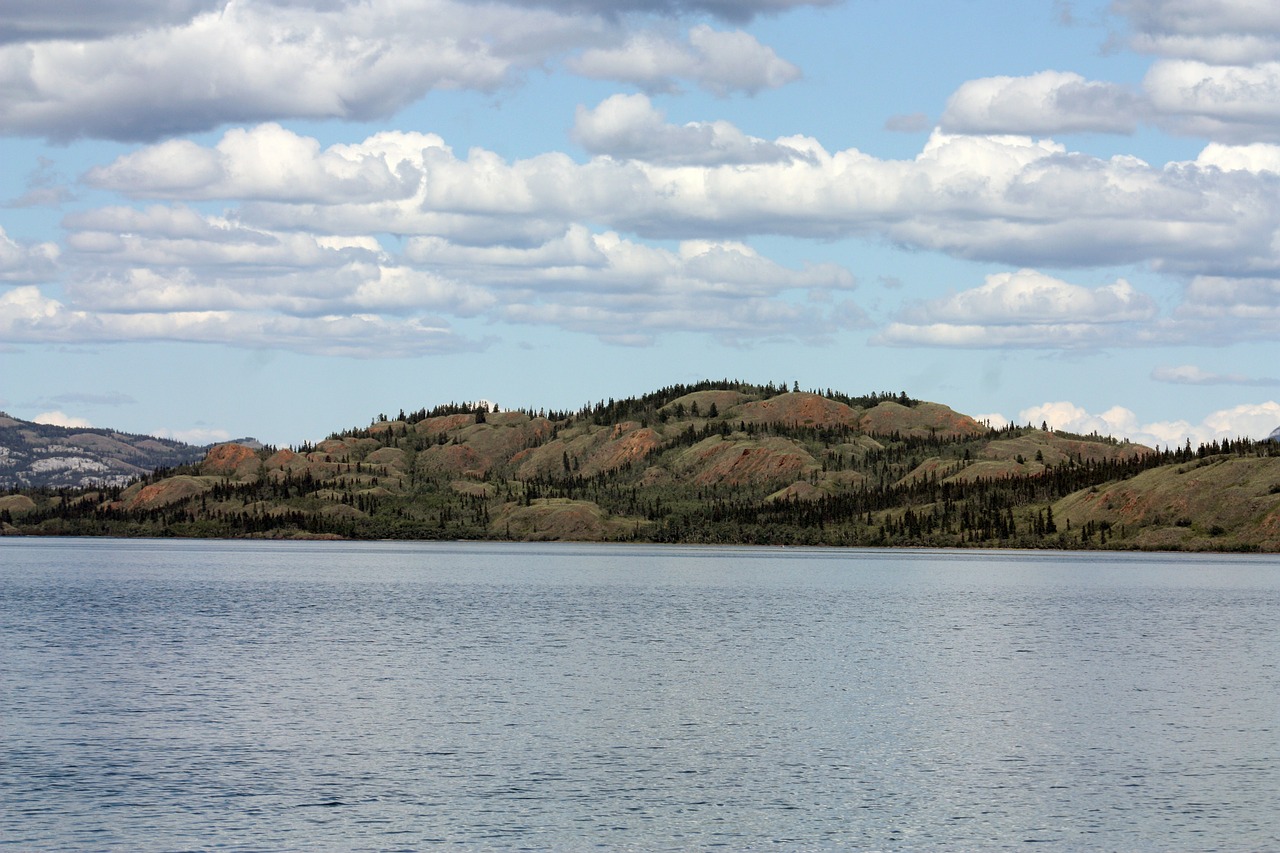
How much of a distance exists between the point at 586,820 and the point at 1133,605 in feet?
480

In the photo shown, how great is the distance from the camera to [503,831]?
174 ft

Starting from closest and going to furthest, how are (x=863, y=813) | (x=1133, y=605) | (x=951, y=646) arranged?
(x=863, y=813) → (x=951, y=646) → (x=1133, y=605)

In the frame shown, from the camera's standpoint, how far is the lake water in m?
54.0

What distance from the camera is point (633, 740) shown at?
72688 mm

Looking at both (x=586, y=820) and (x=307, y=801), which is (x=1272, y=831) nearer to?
(x=586, y=820)

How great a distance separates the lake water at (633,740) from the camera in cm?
5397

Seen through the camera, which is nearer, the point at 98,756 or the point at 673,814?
the point at 673,814


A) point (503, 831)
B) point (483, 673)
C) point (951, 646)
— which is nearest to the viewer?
point (503, 831)

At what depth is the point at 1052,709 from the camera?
84562mm

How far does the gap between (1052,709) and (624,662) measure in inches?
1358

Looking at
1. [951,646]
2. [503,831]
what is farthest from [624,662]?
[503,831]

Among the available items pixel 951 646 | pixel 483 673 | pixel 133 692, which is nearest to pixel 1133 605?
pixel 951 646

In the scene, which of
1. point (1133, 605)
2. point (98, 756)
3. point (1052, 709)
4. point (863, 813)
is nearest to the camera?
point (863, 813)

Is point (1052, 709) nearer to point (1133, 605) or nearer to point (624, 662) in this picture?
point (624, 662)
